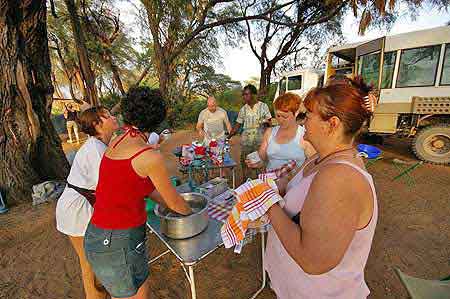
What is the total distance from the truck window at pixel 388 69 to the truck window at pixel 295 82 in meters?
3.45

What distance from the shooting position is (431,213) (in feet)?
10.8

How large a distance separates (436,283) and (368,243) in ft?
3.44

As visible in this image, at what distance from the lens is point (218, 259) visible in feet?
8.57

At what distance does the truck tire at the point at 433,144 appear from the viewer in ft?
16.3

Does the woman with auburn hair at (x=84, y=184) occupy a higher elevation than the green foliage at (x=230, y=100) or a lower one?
lower

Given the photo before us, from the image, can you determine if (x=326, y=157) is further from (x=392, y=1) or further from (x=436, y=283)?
(x=392, y=1)

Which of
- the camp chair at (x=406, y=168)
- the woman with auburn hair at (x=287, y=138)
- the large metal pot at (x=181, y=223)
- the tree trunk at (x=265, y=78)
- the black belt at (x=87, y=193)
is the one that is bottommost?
the camp chair at (x=406, y=168)

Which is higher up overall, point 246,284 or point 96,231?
point 96,231

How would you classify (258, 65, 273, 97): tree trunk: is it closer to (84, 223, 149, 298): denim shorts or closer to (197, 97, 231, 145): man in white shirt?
(197, 97, 231, 145): man in white shirt

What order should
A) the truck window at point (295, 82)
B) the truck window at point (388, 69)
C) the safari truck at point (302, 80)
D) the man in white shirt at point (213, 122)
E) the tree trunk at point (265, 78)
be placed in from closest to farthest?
the man in white shirt at point (213, 122)
the truck window at point (388, 69)
the safari truck at point (302, 80)
the truck window at point (295, 82)
the tree trunk at point (265, 78)

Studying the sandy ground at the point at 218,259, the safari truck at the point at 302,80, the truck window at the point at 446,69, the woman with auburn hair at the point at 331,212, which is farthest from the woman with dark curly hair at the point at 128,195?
the safari truck at the point at 302,80

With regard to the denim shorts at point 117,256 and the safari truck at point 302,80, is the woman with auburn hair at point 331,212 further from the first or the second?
the safari truck at point 302,80

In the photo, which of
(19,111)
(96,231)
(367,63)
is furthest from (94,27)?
(96,231)

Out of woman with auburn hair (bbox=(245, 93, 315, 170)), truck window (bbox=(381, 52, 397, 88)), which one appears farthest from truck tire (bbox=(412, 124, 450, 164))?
woman with auburn hair (bbox=(245, 93, 315, 170))
